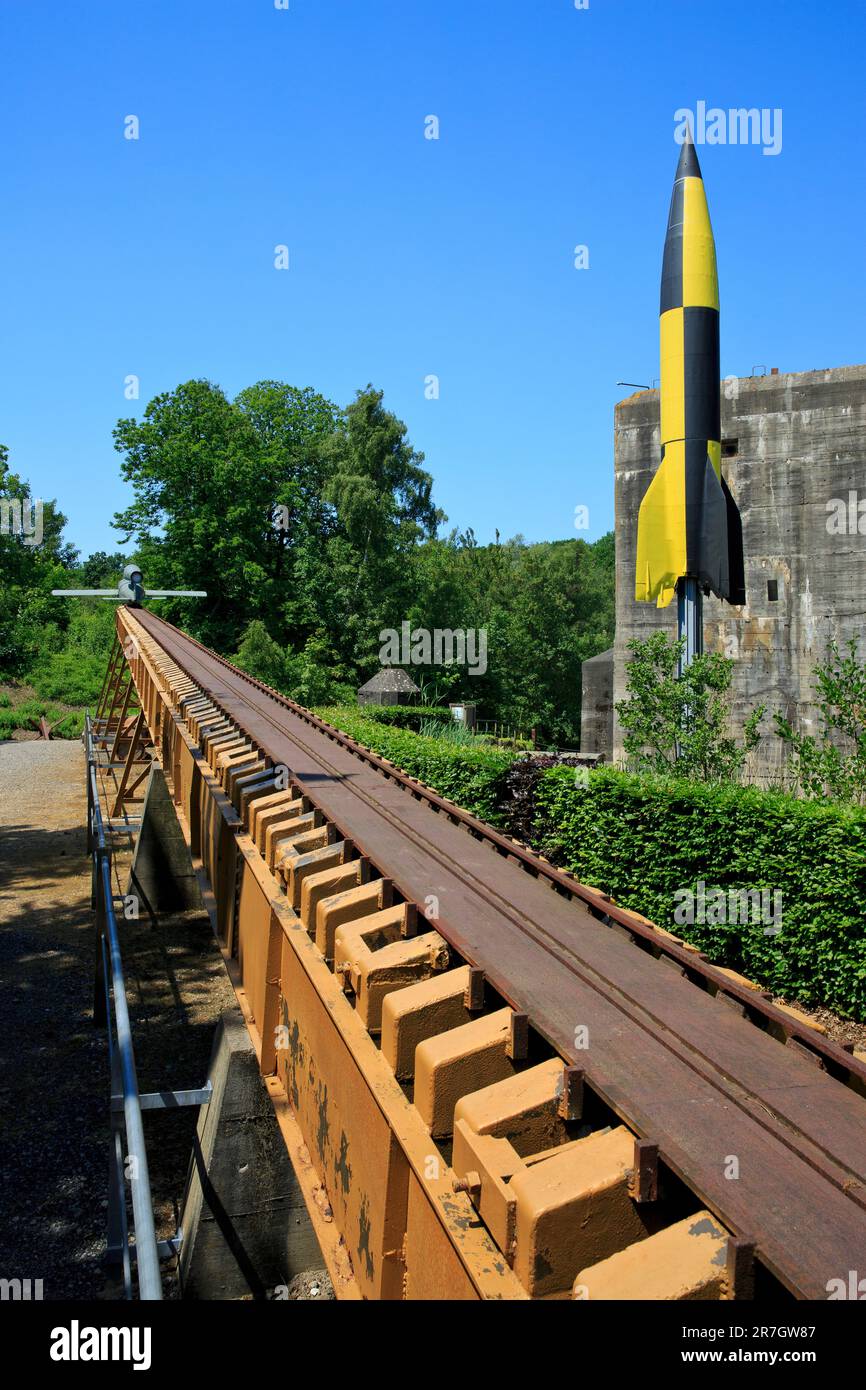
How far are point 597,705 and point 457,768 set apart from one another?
17.4 metres

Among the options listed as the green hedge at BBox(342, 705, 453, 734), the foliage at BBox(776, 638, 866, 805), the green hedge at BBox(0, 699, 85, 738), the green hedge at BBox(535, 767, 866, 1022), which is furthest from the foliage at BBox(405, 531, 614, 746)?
the green hedge at BBox(535, 767, 866, 1022)

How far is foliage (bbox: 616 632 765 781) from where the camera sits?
1586 cm

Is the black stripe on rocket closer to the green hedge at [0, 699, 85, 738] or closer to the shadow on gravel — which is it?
the shadow on gravel

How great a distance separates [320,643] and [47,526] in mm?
39042

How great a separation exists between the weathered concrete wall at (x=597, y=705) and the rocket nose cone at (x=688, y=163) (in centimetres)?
1607

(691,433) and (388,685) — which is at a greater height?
(691,433)

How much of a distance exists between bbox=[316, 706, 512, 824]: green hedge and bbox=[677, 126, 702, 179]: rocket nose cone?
487 inches

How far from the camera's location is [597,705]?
3269 centimetres

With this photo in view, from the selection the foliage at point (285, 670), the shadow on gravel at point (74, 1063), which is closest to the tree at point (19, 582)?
the foliage at point (285, 670)

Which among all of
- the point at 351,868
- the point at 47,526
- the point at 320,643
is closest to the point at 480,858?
the point at 351,868

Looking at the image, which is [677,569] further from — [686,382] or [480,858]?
[480,858]

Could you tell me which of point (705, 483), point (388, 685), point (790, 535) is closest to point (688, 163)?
point (705, 483)

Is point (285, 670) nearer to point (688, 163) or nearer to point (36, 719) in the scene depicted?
point (36, 719)

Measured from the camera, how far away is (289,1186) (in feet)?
19.4
